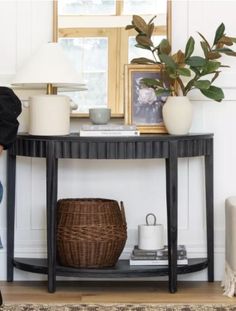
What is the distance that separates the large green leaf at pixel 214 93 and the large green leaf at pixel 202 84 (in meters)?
0.07

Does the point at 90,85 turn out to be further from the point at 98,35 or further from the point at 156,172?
the point at 156,172

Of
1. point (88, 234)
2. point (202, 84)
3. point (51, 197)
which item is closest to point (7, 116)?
point (51, 197)

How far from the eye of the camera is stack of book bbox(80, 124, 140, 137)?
332 cm

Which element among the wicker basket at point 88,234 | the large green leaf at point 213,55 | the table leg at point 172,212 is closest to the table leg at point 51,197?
the wicker basket at point 88,234

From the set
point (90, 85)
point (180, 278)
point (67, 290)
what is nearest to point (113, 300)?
point (67, 290)

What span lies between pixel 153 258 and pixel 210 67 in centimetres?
94

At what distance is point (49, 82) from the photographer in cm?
324

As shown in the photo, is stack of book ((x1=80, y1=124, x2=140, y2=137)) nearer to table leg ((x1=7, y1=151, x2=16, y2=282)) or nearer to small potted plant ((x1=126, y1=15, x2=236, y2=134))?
small potted plant ((x1=126, y1=15, x2=236, y2=134))

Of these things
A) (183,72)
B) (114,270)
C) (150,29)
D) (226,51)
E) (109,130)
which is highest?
(150,29)

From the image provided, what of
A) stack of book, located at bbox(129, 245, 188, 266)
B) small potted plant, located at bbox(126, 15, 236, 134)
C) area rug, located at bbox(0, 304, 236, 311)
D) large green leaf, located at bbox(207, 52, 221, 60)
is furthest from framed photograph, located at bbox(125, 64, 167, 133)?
area rug, located at bbox(0, 304, 236, 311)

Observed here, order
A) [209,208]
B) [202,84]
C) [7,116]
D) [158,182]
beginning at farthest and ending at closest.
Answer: [158,182]
[209,208]
[202,84]
[7,116]

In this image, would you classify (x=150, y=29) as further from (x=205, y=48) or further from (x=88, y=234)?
(x=88, y=234)

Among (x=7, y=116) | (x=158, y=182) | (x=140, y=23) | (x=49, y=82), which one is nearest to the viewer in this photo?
(x=7, y=116)

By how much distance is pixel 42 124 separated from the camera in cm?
334
